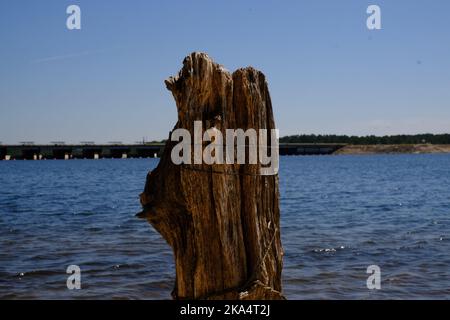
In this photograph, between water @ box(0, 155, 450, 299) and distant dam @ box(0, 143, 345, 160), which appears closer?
water @ box(0, 155, 450, 299)

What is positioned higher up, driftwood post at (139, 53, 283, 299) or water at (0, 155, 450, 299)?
driftwood post at (139, 53, 283, 299)

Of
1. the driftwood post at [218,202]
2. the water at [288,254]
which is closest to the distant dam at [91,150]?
the water at [288,254]

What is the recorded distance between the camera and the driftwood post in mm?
5758

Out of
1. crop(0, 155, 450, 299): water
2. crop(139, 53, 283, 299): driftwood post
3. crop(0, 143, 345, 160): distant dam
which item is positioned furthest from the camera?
crop(0, 143, 345, 160): distant dam

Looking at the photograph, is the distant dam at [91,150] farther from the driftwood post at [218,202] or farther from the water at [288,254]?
the driftwood post at [218,202]

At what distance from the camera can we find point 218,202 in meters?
5.73

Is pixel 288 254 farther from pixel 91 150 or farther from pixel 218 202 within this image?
pixel 91 150

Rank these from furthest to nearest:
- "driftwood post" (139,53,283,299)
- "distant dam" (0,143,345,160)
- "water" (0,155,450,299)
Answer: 1. "distant dam" (0,143,345,160)
2. "water" (0,155,450,299)
3. "driftwood post" (139,53,283,299)

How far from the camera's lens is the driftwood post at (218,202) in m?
5.76

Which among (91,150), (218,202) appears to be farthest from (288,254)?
(91,150)

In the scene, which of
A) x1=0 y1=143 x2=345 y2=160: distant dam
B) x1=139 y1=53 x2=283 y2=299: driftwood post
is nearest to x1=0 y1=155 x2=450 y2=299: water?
x1=139 y1=53 x2=283 y2=299: driftwood post

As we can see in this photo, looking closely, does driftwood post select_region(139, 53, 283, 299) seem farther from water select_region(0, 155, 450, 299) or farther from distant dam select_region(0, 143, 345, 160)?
distant dam select_region(0, 143, 345, 160)
